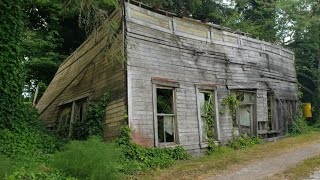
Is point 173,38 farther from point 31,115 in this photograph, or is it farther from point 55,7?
point 55,7

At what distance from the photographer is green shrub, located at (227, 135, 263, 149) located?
1472cm

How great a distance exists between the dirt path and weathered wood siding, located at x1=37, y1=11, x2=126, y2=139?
13.1 ft

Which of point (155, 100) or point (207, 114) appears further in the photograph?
point (207, 114)

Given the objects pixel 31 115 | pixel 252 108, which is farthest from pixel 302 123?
pixel 31 115

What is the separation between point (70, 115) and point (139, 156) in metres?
5.96

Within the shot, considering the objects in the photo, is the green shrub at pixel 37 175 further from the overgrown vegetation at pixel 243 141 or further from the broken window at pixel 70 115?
the overgrown vegetation at pixel 243 141

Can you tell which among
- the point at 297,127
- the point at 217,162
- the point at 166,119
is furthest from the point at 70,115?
the point at 297,127

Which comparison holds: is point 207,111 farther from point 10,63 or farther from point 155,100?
point 10,63

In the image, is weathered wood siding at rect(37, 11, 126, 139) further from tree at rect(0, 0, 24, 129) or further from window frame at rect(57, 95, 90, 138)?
tree at rect(0, 0, 24, 129)

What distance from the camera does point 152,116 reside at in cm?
1202

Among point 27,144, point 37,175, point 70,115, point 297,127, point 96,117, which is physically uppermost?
point 70,115

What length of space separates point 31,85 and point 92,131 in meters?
15.6

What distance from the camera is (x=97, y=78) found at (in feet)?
45.3

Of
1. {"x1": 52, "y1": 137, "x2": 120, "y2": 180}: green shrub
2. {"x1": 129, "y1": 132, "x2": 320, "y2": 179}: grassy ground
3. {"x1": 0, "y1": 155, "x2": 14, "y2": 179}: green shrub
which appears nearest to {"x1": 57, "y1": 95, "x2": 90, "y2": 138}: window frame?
{"x1": 129, "y1": 132, "x2": 320, "y2": 179}: grassy ground
